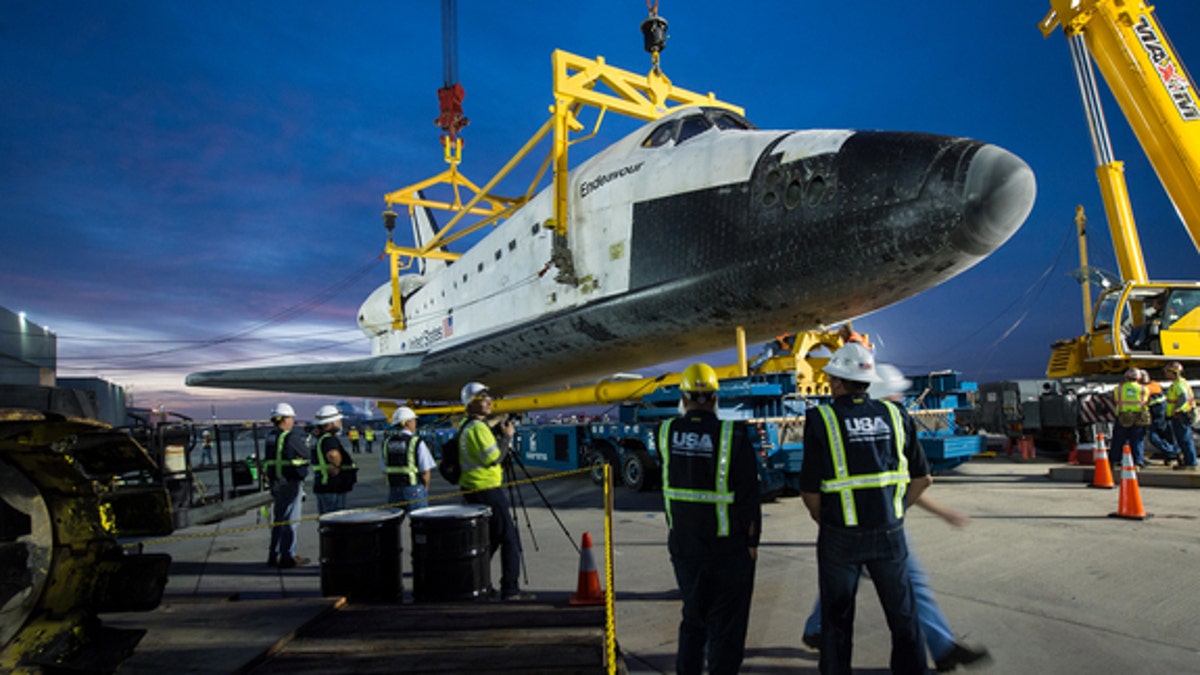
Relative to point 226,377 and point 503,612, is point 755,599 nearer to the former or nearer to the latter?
point 503,612

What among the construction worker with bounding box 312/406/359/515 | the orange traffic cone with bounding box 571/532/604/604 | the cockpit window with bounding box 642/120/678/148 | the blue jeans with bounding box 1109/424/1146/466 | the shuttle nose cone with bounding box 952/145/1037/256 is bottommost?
the orange traffic cone with bounding box 571/532/604/604

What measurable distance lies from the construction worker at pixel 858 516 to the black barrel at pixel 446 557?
2475 mm

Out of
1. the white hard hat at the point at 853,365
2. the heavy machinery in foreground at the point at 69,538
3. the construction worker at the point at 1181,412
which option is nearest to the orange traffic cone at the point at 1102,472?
the construction worker at the point at 1181,412

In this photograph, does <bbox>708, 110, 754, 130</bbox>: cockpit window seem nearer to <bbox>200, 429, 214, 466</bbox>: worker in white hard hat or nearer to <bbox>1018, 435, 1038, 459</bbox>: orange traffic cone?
<bbox>200, 429, 214, 466</bbox>: worker in white hard hat

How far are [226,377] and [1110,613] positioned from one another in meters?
15.5

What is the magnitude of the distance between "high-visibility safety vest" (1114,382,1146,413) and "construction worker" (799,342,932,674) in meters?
8.48

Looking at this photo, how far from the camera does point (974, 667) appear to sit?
3027mm

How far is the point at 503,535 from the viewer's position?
4633 millimetres

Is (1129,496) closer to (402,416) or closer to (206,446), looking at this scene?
(402,416)

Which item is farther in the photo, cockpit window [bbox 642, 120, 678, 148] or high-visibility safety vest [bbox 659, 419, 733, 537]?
cockpit window [bbox 642, 120, 678, 148]

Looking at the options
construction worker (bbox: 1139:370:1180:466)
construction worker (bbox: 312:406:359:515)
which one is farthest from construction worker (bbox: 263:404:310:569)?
construction worker (bbox: 1139:370:1180:466)

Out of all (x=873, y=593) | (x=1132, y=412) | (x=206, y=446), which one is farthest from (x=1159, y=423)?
(x=206, y=446)

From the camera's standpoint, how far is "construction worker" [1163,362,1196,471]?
8.83m

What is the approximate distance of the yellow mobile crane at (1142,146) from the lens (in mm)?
12742
